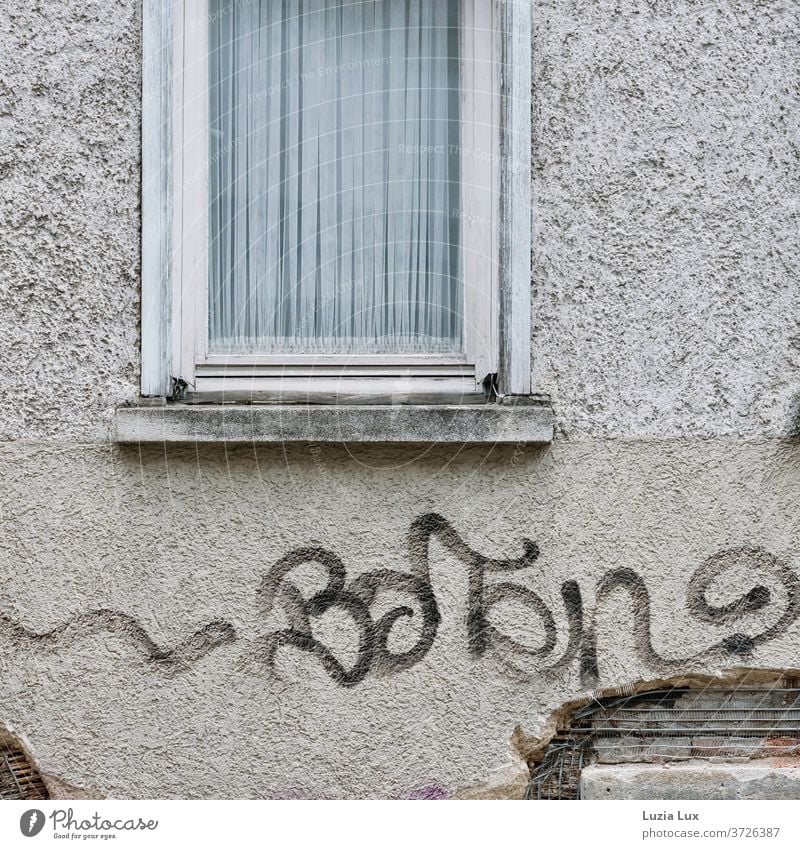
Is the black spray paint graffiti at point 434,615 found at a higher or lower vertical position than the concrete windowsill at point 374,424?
lower

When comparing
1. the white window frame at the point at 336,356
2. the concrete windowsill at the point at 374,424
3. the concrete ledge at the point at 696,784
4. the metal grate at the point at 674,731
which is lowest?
the concrete ledge at the point at 696,784

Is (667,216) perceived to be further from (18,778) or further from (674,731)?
(18,778)

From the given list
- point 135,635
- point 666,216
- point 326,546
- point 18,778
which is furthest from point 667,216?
point 18,778

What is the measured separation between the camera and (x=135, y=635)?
2984mm

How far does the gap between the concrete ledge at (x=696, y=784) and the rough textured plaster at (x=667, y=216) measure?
1046mm

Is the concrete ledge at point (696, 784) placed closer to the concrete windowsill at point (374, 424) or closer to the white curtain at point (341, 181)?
the concrete windowsill at point (374, 424)

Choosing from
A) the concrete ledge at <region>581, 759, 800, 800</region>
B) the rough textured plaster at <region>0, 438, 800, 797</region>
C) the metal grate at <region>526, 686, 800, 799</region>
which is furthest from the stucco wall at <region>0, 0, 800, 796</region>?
the concrete ledge at <region>581, 759, 800, 800</region>

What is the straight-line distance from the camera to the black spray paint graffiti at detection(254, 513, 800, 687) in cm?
300

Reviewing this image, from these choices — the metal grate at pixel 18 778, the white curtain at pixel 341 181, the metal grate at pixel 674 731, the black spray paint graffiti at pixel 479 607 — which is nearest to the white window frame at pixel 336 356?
the white curtain at pixel 341 181

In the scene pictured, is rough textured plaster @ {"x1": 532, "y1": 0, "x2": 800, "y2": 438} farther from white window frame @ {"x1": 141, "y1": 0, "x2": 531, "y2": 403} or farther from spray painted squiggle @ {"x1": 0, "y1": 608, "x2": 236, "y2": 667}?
spray painted squiggle @ {"x1": 0, "y1": 608, "x2": 236, "y2": 667}

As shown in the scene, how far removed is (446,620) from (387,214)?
50.7 inches

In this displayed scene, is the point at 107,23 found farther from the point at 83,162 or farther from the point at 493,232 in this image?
the point at 493,232

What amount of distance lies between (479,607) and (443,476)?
1.35 ft

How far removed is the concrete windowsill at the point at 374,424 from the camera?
2.96 m
